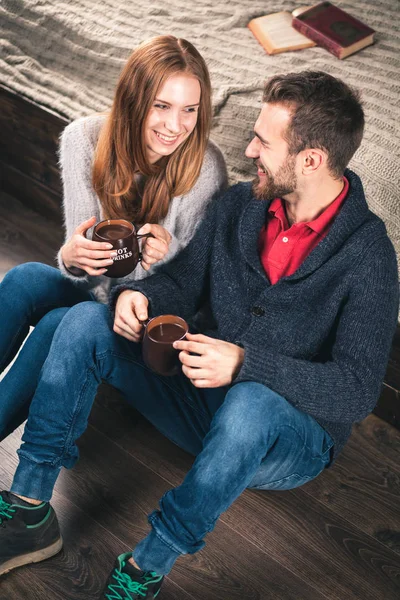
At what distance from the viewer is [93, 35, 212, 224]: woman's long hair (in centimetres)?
159

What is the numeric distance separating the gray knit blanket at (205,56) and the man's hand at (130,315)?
0.67 meters

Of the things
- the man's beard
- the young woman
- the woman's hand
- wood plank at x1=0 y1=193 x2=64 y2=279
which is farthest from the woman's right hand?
wood plank at x1=0 y1=193 x2=64 y2=279

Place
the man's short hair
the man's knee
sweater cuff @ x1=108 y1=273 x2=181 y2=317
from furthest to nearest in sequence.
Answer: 1. sweater cuff @ x1=108 y1=273 x2=181 y2=317
2. the man's short hair
3. the man's knee

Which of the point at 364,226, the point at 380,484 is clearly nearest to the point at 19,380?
the point at 364,226

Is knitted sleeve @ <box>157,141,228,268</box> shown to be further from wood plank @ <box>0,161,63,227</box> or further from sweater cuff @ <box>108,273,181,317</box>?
wood plank @ <box>0,161,63,227</box>

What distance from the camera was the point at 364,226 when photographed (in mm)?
1473

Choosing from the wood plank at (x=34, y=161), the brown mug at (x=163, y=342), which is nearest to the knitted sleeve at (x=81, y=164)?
the brown mug at (x=163, y=342)

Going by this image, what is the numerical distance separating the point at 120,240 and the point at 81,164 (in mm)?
344

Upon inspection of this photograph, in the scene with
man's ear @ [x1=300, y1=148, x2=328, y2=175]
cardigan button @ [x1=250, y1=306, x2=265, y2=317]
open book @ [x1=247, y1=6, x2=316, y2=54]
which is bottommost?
cardigan button @ [x1=250, y1=306, x2=265, y2=317]

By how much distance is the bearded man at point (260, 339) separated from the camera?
4.41 feet

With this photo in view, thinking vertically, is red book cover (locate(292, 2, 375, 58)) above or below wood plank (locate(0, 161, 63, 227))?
above

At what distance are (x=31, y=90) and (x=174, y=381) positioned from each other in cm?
137

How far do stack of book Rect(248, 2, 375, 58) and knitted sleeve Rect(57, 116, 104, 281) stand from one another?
0.90m

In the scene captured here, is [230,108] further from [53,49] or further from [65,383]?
[65,383]
